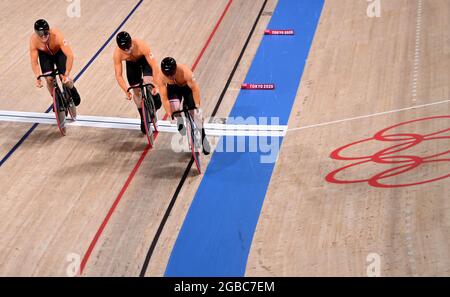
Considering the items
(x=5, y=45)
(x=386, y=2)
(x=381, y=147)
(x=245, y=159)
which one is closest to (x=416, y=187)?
(x=381, y=147)

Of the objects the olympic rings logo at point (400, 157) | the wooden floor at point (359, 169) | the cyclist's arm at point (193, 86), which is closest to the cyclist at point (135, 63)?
the cyclist's arm at point (193, 86)

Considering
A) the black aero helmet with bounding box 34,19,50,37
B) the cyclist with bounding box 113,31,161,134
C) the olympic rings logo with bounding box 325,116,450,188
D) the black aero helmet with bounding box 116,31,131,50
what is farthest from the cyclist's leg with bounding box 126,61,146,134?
the olympic rings logo with bounding box 325,116,450,188

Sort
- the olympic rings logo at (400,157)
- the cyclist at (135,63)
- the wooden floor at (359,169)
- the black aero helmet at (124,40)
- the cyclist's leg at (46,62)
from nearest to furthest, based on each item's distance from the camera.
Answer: the wooden floor at (359,169) < the olympic rings logo at (400,157) < the black aero helmet at (124,40) < the cyclist at (135,63) < the cyclist's leg at (46,62)

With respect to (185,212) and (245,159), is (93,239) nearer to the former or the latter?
(185,212)

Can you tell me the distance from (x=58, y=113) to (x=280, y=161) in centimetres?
272

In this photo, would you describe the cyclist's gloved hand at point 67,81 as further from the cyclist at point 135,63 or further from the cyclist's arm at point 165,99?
the cyclist's arm at point 165,99

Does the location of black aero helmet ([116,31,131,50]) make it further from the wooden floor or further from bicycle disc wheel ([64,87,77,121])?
the wooden floor

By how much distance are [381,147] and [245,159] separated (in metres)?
1.52

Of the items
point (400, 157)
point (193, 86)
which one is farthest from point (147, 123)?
point (400, 157)

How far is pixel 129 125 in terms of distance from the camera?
385 inches

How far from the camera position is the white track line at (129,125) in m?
9.45

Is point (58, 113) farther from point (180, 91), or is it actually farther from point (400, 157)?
point (400, 157)

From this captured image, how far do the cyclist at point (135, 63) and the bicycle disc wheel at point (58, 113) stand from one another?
963 mm

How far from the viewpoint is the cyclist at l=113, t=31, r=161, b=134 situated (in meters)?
8.67
